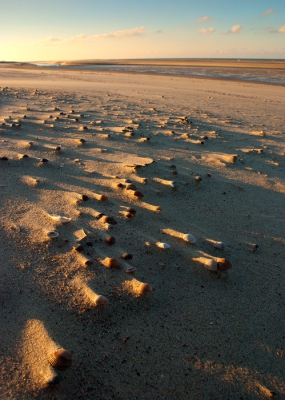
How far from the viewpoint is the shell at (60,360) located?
1538mm

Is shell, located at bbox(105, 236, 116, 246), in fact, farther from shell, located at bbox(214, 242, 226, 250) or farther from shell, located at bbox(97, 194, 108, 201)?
shell, located at bbox(214, 242, 226, 250)

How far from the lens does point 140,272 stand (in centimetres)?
223

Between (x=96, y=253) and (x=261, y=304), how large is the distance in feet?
4.06

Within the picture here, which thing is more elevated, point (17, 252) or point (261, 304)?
point (17, 252)

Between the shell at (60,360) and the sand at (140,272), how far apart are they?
0.11ft

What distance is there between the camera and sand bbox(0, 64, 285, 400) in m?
1.60

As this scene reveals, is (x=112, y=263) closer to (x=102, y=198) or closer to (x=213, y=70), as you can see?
(x=102, y=198)

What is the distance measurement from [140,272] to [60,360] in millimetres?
840

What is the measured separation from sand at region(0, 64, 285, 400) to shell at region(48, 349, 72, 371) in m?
0.03

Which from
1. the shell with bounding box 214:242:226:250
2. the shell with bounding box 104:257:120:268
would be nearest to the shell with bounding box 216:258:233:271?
the shell with bounding box 214:242:226:250

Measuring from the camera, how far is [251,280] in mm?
2293

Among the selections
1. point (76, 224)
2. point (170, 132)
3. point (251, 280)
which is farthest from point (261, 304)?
point (170, 132)

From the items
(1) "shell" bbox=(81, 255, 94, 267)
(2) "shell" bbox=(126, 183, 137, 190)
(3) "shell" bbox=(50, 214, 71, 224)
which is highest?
(2) "shell" bbox=(126, 183, 137, 190)

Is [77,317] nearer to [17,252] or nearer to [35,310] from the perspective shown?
[35,310]
